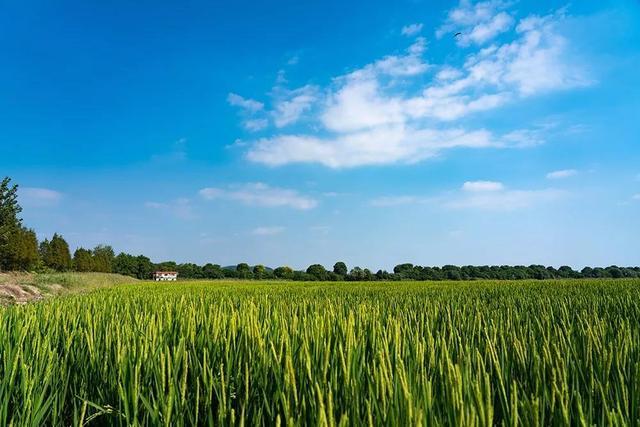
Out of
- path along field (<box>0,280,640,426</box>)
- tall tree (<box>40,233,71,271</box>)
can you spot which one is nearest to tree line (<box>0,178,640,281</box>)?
tall tree (<box>40,233,71,271</box>)

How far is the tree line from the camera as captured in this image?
124 feet

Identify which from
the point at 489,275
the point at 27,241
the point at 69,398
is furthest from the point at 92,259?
the point at 69,398

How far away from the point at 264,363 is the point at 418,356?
2.05ft

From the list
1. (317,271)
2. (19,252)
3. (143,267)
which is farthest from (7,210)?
(143,267)

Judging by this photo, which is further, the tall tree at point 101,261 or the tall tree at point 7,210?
the tall tree at point 101,261

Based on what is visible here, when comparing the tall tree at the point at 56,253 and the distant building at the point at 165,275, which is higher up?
the tall tree at the point at 56,253

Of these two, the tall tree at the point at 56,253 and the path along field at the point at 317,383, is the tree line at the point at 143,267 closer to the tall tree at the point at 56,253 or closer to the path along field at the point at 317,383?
the tall tree at the point at 56,253

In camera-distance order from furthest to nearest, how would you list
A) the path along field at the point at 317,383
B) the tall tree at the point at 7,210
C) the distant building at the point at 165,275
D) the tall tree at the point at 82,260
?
the distant building at the point at 165,275
the tall tree at the point at 82,260
the tall tree at the point at 7,210
the path along field at the point at 317,383

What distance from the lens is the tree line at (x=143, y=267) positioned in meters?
37.9

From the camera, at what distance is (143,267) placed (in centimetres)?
7850

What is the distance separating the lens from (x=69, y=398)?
7.59 feet

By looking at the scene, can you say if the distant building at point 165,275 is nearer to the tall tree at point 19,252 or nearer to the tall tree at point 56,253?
the tall tree at point 56,253

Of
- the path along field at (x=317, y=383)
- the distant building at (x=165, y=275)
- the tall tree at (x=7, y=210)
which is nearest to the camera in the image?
the path along field at (x=317, y=383)

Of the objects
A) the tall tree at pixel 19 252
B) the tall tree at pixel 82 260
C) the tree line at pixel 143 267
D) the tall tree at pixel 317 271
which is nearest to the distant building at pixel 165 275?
the tree line at pixel 143 267
